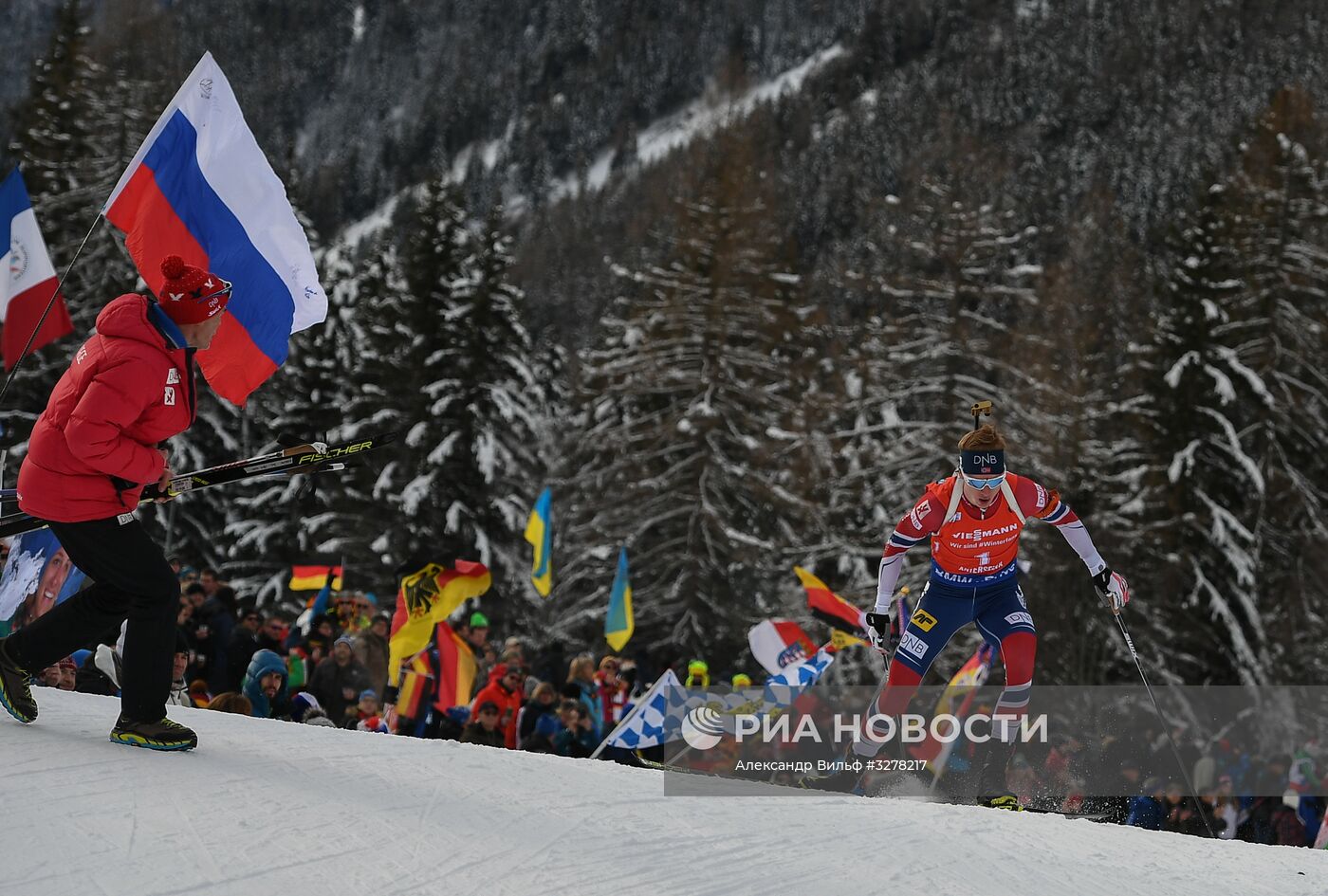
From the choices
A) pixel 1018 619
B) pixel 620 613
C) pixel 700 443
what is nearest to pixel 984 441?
pixel 1018 619

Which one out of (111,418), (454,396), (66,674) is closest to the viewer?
(111,418)

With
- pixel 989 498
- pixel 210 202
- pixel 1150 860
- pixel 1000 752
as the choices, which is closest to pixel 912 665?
pixel 1000 752

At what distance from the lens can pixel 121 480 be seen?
4520mm

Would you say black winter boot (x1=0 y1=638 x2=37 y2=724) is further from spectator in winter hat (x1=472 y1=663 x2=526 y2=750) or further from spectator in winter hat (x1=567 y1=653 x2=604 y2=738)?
spectator in winter hat (x1=567 y1=653 x2=604 y2=738)

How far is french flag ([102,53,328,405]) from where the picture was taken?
6582 millimetres

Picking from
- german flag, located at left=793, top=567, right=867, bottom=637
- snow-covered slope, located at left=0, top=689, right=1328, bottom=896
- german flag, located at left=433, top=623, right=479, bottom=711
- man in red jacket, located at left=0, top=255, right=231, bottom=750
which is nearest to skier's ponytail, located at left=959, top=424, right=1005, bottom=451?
snow-covered slope, located at left=0, top=689, right=1328, bottom=896

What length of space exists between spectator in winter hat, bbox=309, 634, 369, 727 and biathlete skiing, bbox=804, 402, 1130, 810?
4641mm

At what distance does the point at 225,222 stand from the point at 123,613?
2807mm

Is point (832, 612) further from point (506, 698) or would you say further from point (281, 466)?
point (281, 466)

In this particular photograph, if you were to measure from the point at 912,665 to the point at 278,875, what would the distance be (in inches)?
189

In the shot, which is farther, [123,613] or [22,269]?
[22,269]

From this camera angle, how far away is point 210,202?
671cm

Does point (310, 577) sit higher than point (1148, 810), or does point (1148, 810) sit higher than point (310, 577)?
point (310, 577)

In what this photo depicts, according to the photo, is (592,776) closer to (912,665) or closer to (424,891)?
(424,891)
